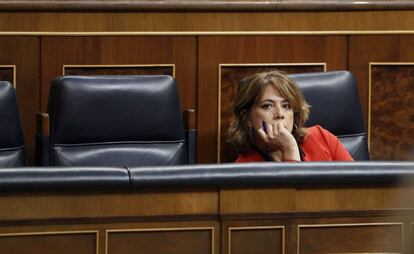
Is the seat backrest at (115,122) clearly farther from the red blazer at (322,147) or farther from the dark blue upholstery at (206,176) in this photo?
the dark blue upholstery at (206,176)

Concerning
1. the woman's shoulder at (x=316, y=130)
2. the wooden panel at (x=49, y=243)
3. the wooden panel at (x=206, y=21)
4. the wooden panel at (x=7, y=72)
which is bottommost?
the wooden panel at (x=49, y=243)

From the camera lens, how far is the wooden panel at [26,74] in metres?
1.87

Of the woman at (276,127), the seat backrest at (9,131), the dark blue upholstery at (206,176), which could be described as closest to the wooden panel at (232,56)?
the woman at (276,127)

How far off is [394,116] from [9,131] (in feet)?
2.52

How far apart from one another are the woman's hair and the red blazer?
0.05 ft

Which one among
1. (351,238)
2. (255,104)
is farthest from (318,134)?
(351,238)

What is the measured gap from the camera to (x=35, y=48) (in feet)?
6.17

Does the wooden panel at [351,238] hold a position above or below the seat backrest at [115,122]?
below

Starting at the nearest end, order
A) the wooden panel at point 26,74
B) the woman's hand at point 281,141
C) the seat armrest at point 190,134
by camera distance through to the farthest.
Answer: the woman's hand at point 281,141 → the seat armrest at point 190,134 → the wooden panel at point 26,74

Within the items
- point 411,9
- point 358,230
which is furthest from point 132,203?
point 411,9

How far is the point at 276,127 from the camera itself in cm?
156

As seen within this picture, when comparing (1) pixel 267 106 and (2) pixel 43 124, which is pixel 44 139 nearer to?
(2) pixel 43 124

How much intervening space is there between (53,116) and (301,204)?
0.60 metres

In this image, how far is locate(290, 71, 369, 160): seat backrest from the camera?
1753mm
